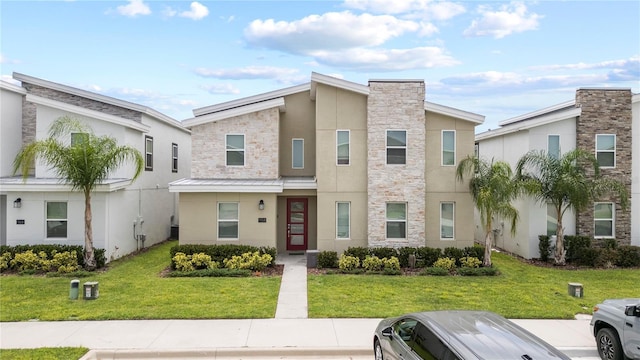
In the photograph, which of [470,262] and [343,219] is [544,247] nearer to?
[470,262]

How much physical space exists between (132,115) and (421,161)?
13.4m

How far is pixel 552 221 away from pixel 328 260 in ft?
32.1

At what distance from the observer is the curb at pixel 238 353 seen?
30.4ft

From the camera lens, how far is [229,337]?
1009cm

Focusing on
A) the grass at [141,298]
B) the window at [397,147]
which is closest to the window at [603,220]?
the window at [397,147]

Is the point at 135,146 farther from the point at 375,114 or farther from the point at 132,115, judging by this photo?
the point at 375,114

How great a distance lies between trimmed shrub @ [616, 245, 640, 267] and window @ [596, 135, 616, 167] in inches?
143

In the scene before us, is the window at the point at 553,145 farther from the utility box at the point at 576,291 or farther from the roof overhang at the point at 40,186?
the roof overhang at the point at 40,186

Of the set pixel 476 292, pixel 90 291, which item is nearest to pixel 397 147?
pixel 476 292

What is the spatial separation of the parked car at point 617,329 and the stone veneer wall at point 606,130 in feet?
38.2

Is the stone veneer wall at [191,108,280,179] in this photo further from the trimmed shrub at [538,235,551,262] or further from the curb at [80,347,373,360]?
the trimmed shrub at [538,235,551,262]

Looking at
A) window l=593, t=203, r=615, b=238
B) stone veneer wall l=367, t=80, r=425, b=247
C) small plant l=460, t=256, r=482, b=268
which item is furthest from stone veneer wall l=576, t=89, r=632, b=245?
stone veneer wall l=367, t=80, r=425, b=247

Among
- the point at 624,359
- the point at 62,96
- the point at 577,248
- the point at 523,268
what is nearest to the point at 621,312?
the point at 624,359

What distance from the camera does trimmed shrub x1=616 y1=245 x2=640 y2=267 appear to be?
18.5m
